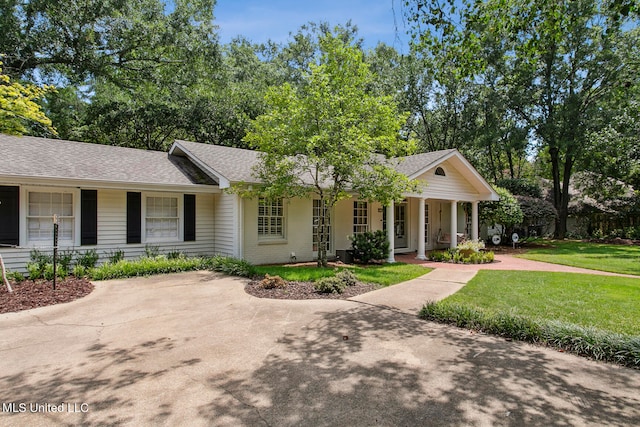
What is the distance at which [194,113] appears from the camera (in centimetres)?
2295

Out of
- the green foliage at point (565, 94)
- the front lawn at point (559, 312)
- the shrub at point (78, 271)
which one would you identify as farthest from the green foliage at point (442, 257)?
the shrub at point (78, 271)

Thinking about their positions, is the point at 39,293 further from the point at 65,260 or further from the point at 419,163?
the point at 419,163

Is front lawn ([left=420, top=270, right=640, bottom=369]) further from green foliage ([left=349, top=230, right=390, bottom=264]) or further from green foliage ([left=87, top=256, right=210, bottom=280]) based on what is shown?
green foliage ([left=87, top=256, right=210, bottom=280])

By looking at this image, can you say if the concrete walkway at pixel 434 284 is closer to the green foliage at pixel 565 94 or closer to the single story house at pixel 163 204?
the single story house at pixel 163 204

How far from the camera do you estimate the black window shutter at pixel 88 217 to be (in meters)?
9.94

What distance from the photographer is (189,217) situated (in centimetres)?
1178

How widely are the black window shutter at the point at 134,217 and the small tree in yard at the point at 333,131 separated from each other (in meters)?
3.40

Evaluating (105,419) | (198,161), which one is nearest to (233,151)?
(198,161)

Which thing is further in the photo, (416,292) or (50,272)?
(50,272)

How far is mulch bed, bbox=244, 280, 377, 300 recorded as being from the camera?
24.7 feet

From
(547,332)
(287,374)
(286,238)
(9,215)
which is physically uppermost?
(9,215)

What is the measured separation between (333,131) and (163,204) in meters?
6.05

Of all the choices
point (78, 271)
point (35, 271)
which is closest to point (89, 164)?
point (78, 271)

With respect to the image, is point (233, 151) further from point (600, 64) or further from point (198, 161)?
point (600, 64)
